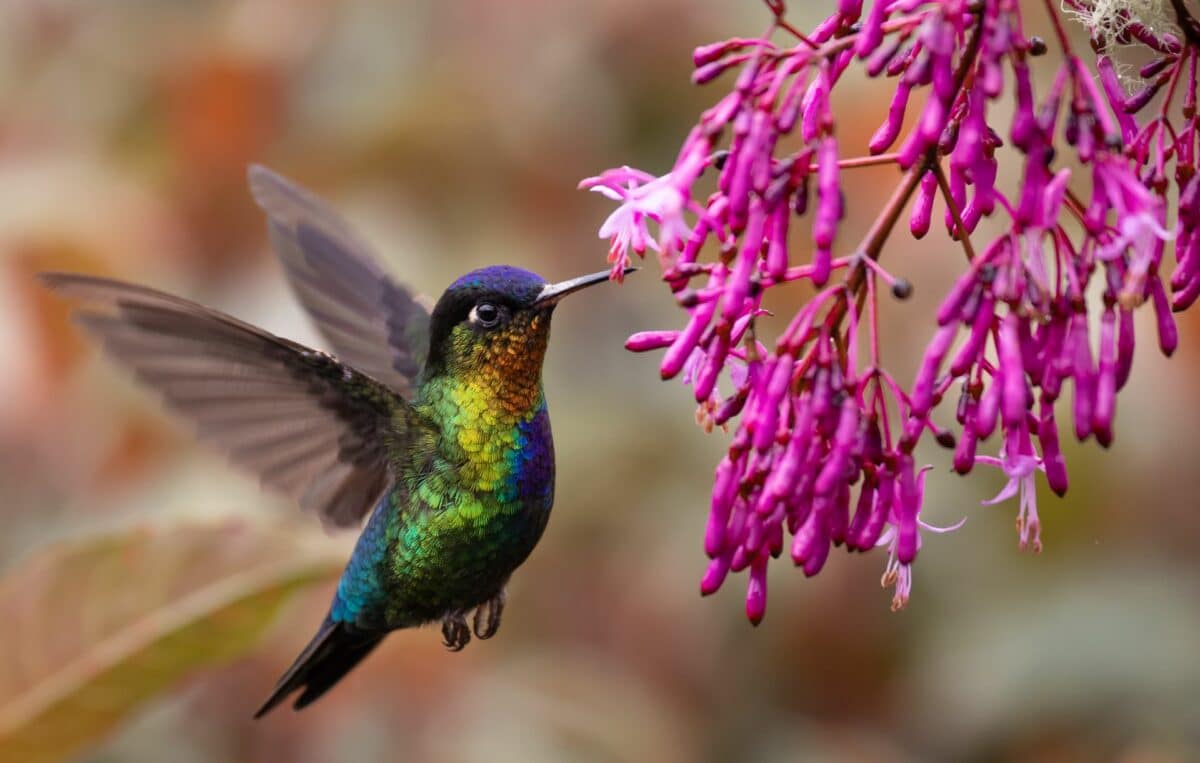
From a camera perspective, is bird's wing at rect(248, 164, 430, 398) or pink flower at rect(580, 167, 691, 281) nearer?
pink flower at rect(580, 167, 691, 281)

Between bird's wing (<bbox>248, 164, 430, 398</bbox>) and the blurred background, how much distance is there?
42 cm

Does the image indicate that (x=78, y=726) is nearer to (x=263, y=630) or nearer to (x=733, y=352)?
(x=263, y=630)

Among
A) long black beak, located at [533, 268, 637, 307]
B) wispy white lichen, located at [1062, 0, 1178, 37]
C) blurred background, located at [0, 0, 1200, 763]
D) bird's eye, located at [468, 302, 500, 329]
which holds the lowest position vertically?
blurred background, located at [0, 0, 1200, 763]

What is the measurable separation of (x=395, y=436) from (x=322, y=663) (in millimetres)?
544

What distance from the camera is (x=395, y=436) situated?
2.83 m

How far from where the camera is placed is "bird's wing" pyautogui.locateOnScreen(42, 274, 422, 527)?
2.37 metres

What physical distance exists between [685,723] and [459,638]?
1.08 meters

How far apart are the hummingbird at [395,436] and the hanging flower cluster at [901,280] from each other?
0.56 m

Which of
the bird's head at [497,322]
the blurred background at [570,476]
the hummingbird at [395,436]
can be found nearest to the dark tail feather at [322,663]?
the hummingbird at [395,436]

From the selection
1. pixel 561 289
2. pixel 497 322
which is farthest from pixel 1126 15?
pixel 497 322

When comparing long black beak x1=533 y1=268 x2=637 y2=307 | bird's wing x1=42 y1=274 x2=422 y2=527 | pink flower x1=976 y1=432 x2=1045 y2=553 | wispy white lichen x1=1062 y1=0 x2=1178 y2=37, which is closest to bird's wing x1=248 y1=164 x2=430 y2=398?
bird's wing x1=42 y1=274 x2=422 y2=527

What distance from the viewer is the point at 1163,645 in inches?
146

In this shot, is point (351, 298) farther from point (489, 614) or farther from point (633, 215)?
point (633, 215)

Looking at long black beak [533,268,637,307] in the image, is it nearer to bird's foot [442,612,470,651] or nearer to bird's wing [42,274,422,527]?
bird's wing [42,274,422,527]
